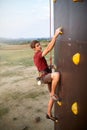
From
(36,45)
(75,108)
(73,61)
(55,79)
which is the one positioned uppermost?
(36,45)

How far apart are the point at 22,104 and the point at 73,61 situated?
8.47 metres

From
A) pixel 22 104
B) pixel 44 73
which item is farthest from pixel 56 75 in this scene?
pixel 22 104

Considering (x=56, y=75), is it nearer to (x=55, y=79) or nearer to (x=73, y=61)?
(x=55, y=79)

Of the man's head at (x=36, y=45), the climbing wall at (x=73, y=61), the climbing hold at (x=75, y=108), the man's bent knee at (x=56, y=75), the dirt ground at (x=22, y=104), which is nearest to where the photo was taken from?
the climbing wall at (x=73, y=61)

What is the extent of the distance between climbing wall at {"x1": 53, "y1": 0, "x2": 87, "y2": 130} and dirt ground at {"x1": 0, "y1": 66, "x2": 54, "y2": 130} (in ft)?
15.8

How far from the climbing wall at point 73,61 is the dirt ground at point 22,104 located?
4825 mm

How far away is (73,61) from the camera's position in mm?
4570

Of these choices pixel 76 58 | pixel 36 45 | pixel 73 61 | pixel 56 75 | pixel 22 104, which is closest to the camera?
pixel 76 58

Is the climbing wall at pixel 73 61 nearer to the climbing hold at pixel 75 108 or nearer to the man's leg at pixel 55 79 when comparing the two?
the climbing hold at pixel 75 108

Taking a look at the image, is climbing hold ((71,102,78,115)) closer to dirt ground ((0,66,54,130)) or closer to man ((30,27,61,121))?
man ((30,27,61,121))

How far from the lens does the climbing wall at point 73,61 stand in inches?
170

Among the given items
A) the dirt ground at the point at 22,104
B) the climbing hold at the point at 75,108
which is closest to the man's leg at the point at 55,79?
the climbing hold at the point at 75,108

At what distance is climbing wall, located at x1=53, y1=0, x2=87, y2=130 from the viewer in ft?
14.1

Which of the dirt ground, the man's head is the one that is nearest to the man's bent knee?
the man's head
